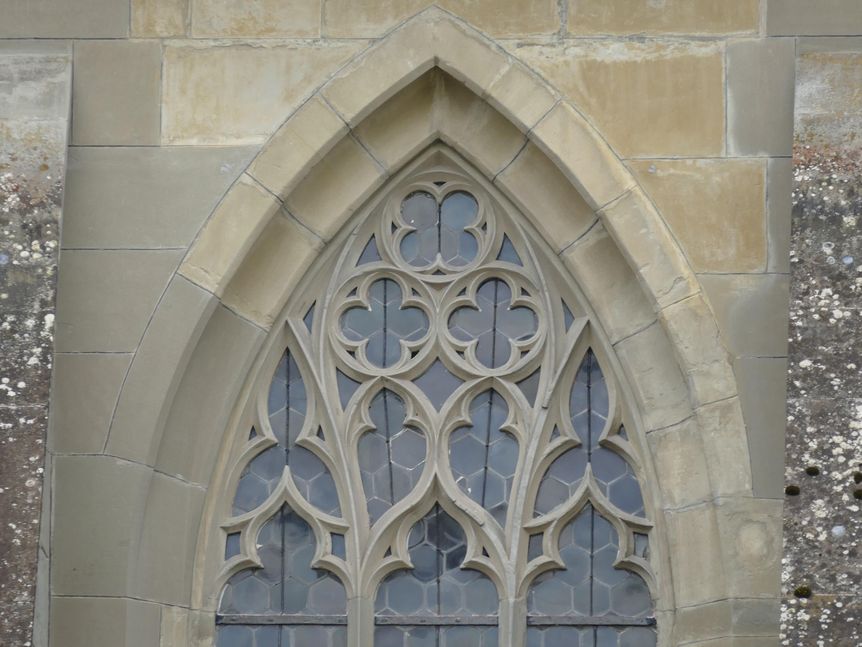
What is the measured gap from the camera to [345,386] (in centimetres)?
1187

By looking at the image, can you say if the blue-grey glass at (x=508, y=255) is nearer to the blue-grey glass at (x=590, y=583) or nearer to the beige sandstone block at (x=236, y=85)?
the beige sandstone block at (x=236, y=85)

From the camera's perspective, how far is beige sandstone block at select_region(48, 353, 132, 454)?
1135cm

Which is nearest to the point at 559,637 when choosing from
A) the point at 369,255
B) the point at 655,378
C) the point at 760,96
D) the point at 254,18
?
the point at 655,378

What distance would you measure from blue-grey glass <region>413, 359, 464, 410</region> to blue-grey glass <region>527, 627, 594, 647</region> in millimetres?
1270

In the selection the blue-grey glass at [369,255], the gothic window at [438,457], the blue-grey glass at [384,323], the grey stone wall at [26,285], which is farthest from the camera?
the blue-grey glass at [369,255]

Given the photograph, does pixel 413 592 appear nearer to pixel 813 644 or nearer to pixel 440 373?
pixel 440 373

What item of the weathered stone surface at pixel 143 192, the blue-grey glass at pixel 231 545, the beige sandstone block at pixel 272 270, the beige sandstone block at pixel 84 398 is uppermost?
the weathered stone surface at pixel 143 192

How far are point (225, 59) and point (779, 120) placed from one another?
2.88 metres

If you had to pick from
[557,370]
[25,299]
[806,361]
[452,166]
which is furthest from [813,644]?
[25,299]

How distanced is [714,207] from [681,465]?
132cm

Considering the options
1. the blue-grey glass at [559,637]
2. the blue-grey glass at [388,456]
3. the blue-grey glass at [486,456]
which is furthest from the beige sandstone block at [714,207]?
the blue-grey glass at [559,637]

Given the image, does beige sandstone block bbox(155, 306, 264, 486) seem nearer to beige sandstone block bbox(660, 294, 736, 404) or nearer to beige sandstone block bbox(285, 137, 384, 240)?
beige sandstone block bbox(285, 137, 384, 240)

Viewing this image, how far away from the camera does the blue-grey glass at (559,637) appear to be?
11508 millimetres

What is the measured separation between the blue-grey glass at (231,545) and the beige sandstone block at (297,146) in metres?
1.76
